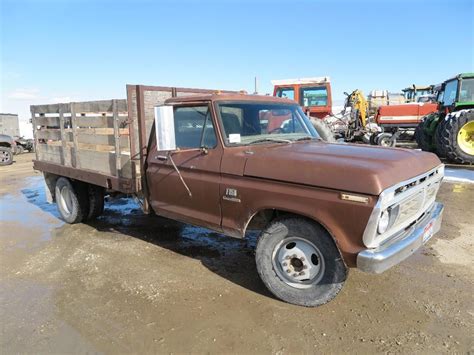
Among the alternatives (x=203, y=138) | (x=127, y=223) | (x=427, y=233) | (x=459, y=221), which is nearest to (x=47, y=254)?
(x=127, y=223)

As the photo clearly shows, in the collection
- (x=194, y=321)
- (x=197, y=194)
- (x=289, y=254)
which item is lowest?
(x=194, y=321)

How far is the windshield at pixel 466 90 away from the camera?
11820 millimetres

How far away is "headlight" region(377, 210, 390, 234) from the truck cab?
1068 cm

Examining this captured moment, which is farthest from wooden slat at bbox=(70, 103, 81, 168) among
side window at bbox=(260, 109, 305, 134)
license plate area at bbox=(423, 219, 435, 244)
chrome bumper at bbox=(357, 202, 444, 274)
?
license plate area at bbox=(423, 219, 435, 244)

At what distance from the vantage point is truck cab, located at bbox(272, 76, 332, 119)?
1330 centimetres

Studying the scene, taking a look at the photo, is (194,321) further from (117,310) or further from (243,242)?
(243,242)

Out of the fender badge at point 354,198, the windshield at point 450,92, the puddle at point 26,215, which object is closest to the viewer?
the fender badge at point 354,198

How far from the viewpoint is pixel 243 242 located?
5.30 m

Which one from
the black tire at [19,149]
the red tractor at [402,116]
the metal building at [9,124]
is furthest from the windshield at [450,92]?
the metal building at [9,124]

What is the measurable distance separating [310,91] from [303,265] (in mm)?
11026

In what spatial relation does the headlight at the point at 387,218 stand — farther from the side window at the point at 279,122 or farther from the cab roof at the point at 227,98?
the cab roof at the point at 227,98

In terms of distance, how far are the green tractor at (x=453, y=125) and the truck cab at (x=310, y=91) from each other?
3559 millimetres

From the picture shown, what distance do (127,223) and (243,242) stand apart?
7.33 feet

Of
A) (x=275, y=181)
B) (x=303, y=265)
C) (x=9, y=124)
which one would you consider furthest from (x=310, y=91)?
(x=9, y=124)
